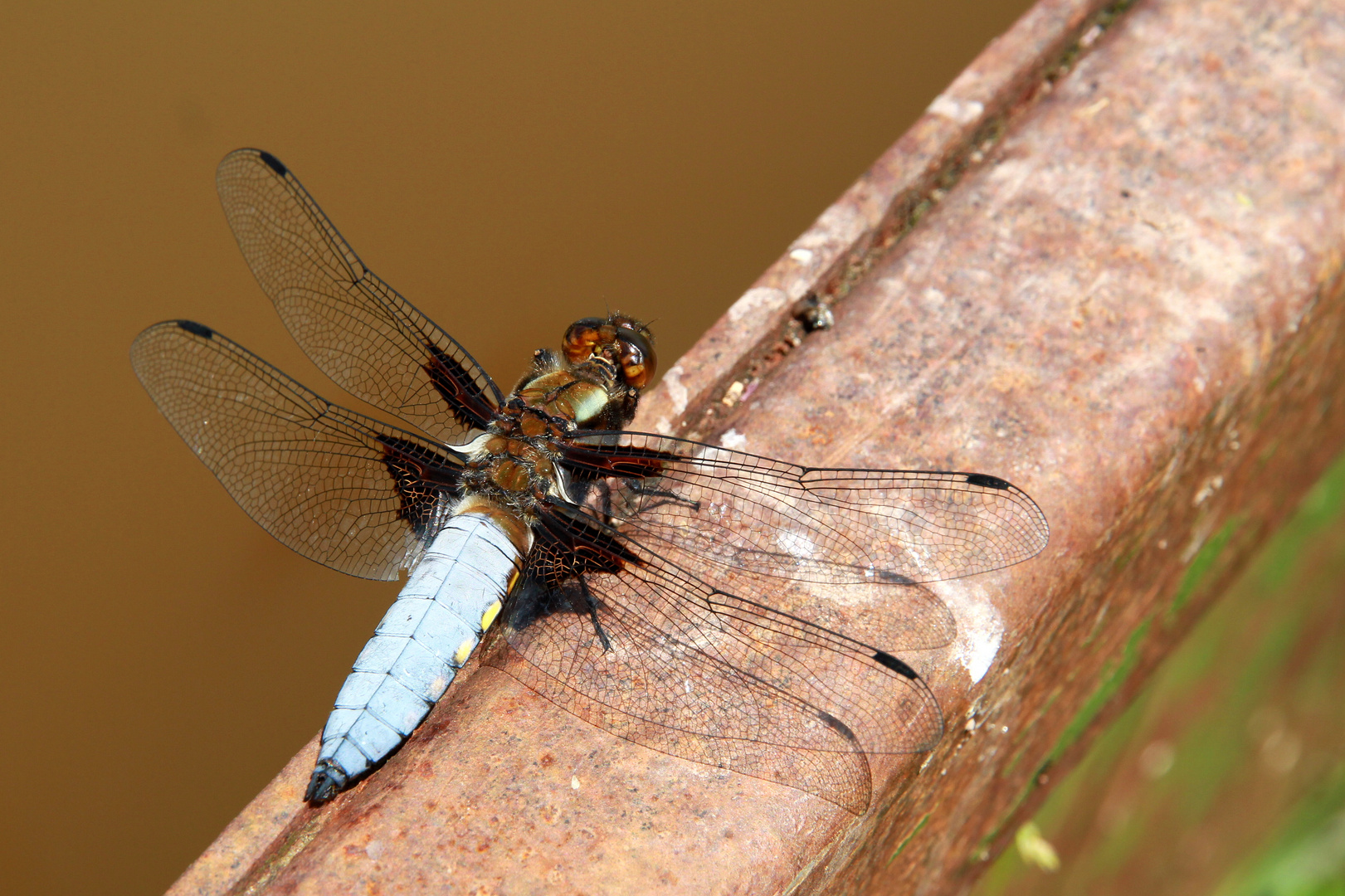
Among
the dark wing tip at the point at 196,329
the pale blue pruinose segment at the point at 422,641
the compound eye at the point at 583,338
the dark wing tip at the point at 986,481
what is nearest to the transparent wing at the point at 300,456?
the dark wing tip at the point at 196,329

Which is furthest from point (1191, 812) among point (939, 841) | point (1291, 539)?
point (939, 841)

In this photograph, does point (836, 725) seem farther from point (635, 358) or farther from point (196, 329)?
point (196, 329)

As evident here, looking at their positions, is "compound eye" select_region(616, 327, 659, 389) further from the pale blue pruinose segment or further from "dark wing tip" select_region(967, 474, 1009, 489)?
"dark wing tip" select_region(967, 474, 1009, 489)

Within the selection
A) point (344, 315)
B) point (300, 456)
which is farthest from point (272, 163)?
point (300, 456)

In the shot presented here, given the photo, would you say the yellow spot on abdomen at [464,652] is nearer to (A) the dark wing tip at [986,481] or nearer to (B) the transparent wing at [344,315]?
(B) the transparent wing at [344,315]

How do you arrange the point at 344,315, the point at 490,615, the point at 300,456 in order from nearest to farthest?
the point at 490,615 < the point at 300,456 < the point at 344,315

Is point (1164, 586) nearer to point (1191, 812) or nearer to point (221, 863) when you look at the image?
point (1191, 812)
